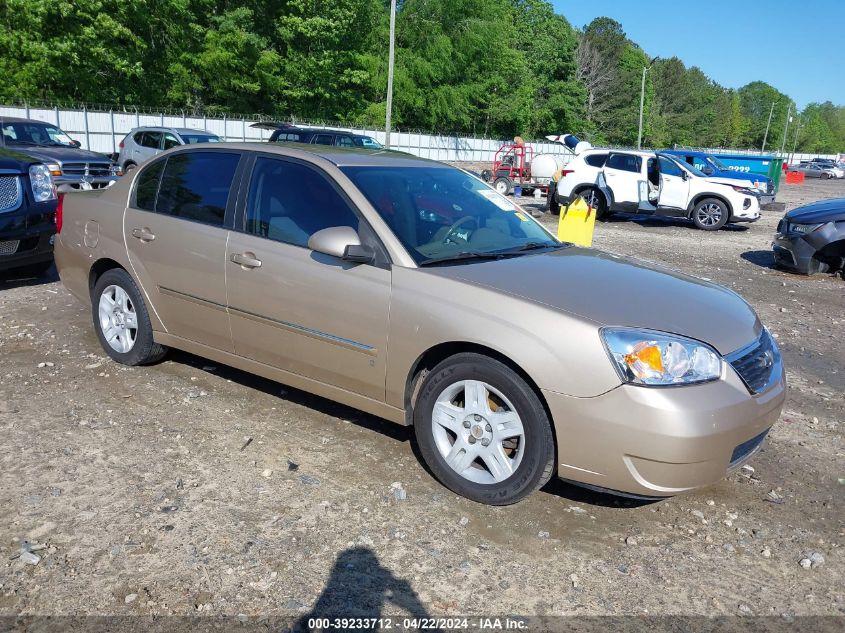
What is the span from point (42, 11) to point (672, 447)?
39.2 meters

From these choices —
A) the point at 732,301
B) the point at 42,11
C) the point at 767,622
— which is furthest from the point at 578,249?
the point at 42,11

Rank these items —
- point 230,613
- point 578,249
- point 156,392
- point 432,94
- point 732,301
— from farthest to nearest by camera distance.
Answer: point 432,94 → point 156,392 → point 578,249 → point 732,301 → point 230,613

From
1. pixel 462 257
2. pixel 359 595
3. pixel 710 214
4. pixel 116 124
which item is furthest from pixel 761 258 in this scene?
pixel 116 124

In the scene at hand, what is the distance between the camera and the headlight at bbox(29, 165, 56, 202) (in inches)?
Result: 307

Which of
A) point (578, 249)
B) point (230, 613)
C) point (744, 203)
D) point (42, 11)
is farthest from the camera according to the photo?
point (42, 11)

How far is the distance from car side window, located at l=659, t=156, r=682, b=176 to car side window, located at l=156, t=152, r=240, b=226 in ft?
47.4

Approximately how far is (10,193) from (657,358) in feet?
23.3

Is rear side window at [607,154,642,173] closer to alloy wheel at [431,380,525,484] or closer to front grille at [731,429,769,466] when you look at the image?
front grille at [731,429,769,466]

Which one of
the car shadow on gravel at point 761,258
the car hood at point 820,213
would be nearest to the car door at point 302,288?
the car hood at point 820,213

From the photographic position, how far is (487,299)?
3465 millimetres

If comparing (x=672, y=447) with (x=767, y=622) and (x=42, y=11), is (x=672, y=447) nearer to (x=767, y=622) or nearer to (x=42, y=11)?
(x=767, y=622)

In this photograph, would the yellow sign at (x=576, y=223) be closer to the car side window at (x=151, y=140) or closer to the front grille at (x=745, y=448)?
the front grille at (x=745, y=448)

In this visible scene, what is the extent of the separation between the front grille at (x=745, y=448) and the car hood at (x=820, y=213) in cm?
805

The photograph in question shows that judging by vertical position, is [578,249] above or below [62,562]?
above
